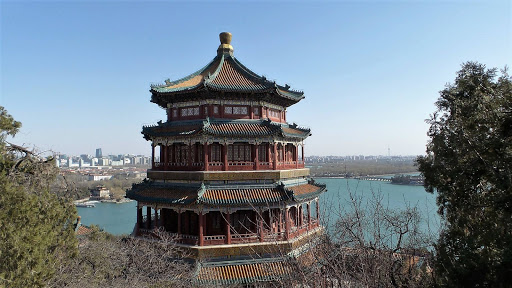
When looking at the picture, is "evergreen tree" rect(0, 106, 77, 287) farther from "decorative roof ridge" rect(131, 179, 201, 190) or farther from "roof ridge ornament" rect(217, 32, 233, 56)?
"roof ridge ornament" rect(217, 32, 233, 56)

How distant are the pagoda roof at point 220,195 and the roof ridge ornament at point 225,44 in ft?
26.0

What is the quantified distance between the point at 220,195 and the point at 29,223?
8031mm

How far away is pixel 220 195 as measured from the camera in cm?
1505

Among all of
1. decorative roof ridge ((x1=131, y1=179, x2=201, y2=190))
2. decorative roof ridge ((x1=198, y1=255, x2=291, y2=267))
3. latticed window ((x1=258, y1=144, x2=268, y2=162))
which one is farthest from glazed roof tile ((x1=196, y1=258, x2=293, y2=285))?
latticed window ((x1=258, y1=144, x2=268, y2=162))

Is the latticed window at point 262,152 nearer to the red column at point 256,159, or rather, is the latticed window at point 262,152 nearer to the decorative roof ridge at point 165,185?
the red column at point 256,159

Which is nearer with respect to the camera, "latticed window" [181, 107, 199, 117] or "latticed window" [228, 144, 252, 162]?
"latticed window" [228, 144, 252, 162]

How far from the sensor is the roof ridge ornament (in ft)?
64.2

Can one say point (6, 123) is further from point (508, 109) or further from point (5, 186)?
point (508, 109)

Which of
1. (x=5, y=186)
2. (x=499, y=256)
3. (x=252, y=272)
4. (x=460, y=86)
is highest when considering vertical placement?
→ (x=460, y=86)

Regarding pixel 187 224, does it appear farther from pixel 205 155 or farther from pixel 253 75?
pixel 253 75

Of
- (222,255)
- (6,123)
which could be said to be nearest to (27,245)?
(6,123)

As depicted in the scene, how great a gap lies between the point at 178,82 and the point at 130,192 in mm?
6143

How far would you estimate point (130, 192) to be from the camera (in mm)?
17609

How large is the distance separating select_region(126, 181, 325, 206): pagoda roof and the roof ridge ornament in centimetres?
793
